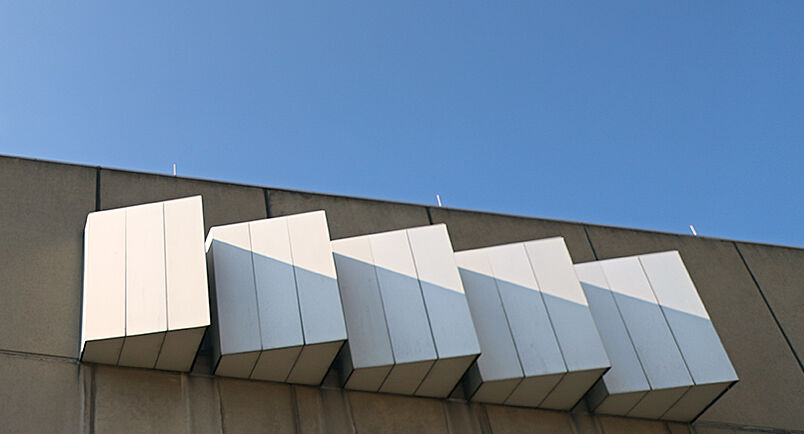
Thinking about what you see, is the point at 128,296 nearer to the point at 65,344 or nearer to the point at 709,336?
the point at 65,344

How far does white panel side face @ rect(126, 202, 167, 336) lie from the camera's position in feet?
18.5

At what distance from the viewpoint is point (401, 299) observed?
6.46 meters

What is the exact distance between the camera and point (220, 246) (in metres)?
6.32

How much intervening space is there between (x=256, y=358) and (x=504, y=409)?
2.01 metres

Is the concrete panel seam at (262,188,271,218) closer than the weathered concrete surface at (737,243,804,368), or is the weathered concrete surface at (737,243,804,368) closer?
the concrete panel seam at (262,188,271,218)

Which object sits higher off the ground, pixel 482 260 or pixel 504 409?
pixel 482 260

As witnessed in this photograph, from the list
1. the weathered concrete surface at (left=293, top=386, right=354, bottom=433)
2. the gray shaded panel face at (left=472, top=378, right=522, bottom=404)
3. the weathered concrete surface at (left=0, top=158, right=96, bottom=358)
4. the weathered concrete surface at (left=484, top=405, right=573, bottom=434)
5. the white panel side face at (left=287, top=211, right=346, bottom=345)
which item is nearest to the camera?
the weathered concrete surface at (left=0, top=158, right=96, bottom=358)

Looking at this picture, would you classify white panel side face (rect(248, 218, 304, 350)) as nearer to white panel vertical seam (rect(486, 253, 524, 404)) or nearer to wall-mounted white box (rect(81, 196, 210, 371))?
wall-mounted white box (rect(81, 196, 210, 371))

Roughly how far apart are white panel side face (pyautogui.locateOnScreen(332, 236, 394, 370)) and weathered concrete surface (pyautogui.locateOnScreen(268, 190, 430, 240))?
2.63ft

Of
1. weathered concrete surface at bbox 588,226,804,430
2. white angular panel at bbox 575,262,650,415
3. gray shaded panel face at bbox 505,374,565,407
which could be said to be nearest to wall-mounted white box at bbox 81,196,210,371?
gray shaded panel face at bbox 505,374,565,407

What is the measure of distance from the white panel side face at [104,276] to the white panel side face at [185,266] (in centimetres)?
30

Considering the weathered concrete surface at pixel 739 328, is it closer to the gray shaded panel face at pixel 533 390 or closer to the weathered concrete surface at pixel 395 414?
the gray shaded panel face at pixel 533 390

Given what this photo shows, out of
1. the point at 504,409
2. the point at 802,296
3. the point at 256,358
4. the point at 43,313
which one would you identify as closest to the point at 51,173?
the point at 43,313

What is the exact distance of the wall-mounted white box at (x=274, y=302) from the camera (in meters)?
5.91
